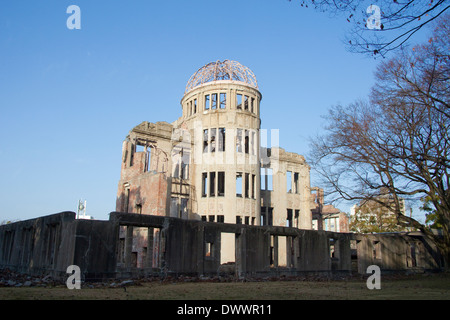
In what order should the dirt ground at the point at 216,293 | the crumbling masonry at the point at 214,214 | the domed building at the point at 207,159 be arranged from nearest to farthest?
the dirt ground at the point at 216,293 → the crumbling masonry at the point at 214,214 → the domed building at the point at 207,159

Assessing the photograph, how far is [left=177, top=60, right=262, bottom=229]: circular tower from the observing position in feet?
96.3

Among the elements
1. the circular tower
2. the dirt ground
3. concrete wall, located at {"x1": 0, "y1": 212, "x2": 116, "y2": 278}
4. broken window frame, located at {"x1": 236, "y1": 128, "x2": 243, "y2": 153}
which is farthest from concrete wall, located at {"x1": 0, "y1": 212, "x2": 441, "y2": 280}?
broken window frame, located at {"x1": 236, "y1": 128, "x2": 243, "y2": 153}

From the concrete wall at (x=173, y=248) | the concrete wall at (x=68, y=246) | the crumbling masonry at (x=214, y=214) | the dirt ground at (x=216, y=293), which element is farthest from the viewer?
the crumbling masonry at (x=214, y=214)

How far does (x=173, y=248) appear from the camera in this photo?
1688 centimetres

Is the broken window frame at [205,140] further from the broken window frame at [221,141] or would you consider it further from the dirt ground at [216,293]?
the dirt ground at [216,293]

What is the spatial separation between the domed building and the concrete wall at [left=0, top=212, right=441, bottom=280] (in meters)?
4.36

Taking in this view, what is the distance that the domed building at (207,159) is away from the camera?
29.1 m

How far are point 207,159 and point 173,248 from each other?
46.2 feet

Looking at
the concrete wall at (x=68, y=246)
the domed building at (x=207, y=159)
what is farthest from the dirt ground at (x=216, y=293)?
the domed building at (x=207, y=159)

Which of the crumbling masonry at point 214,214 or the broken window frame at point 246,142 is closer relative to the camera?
the crumbling masonry at point 214,214

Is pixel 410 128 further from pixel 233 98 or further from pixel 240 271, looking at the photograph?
pixel 233 98

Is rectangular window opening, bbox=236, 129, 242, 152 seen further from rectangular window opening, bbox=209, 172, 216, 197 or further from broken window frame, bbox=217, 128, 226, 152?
rectangular window opening, bbox=209, 172, 216, 197

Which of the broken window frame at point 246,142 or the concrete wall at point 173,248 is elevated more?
the broken window frame at point 246,142
